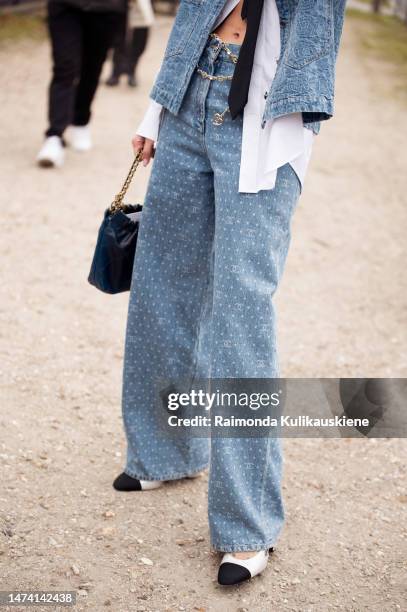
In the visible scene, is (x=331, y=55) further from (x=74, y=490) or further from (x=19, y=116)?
(x=19, y=116)

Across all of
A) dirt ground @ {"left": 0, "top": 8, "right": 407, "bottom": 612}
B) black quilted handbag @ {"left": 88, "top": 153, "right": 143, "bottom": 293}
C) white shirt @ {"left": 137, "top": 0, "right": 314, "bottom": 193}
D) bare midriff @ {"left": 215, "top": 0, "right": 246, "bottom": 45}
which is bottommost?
dirt ground @ {"left": 0, "top": 8, "right": 407, "bottom": 612}

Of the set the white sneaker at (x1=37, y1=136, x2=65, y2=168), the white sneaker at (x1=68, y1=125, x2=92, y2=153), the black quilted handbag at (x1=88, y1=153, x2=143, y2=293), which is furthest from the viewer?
the white sneaker at (x1=68, y1=125, x2=92, y2=153)

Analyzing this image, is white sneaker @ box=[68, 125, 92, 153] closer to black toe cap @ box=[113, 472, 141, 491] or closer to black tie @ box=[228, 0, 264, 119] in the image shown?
black toe cap @ box=[113, 472, 141, 491]

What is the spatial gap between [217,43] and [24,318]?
2.10 metres

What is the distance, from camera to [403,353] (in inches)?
174

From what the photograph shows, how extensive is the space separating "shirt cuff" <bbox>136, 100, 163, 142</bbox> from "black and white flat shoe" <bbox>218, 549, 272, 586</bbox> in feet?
4.44

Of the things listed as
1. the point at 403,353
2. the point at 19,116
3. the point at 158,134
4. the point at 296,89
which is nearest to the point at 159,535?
the point at 158,134

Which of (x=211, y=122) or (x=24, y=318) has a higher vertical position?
(x=211, y=122)

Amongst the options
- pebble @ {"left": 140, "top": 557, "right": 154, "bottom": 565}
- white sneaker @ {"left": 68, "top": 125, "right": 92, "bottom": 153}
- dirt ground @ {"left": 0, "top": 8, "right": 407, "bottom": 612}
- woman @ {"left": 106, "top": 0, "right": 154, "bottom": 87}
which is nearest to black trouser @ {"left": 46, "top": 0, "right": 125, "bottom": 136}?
white sneaker @ {"left": 68, "top": 125, "right": 92, "bottom": 153}

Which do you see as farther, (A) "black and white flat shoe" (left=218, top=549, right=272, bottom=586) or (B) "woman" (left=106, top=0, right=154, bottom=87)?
(B) "woman" (left=106, top=0, right=154, bottom=87)

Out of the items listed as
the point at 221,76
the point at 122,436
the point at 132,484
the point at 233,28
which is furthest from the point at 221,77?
the point at 122,436

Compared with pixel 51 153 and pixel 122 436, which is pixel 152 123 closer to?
pixel 122 436

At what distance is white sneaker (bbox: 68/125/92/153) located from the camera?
688 cm

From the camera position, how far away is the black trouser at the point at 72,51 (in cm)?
609
